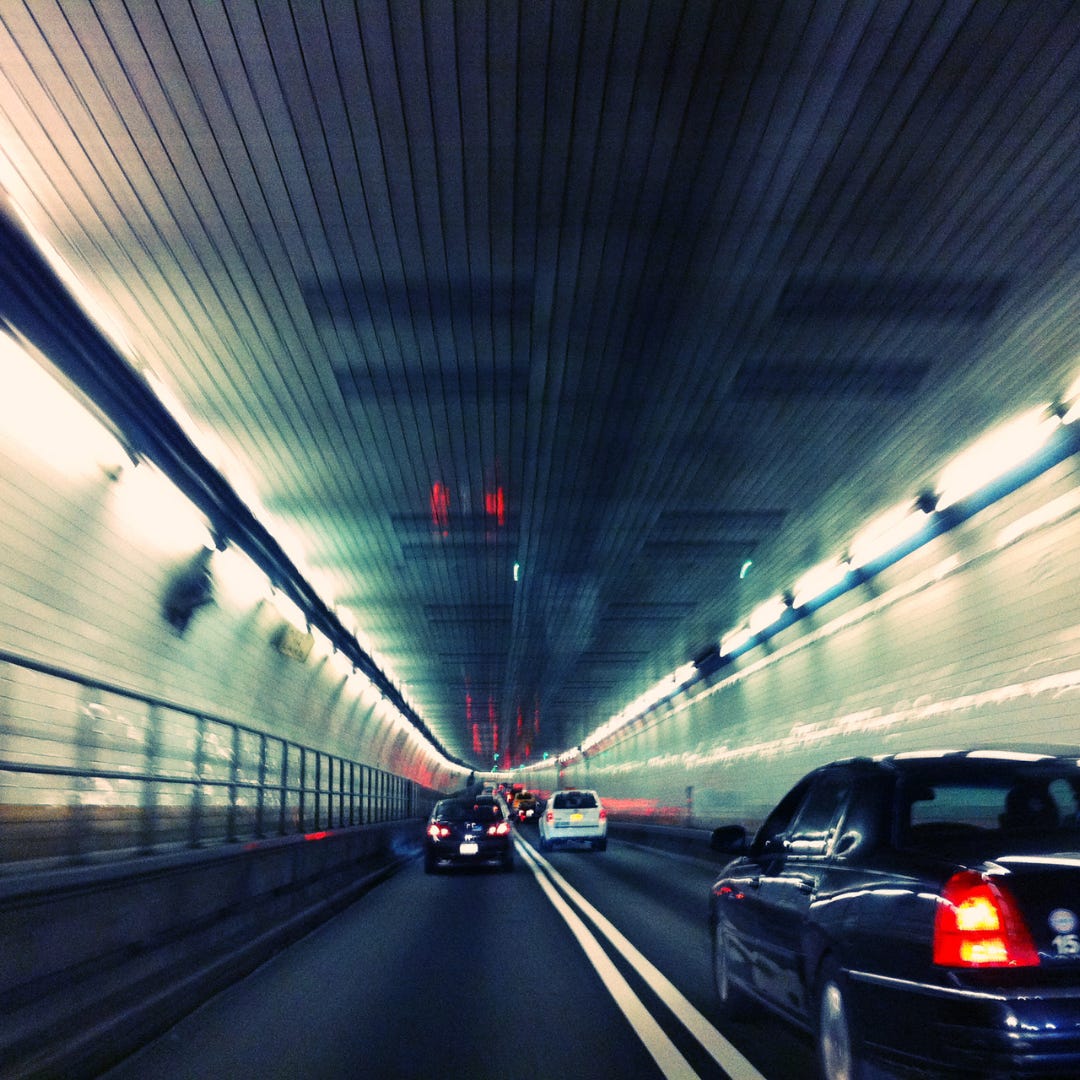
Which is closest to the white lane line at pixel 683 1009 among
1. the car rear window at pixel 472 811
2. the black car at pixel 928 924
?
the black car at pixel 928 924

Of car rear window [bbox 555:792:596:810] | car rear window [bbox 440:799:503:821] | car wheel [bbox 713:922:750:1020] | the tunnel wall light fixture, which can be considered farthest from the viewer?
car rear window [bbox 555:792:596:810]

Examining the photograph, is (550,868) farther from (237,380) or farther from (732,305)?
(732,305)

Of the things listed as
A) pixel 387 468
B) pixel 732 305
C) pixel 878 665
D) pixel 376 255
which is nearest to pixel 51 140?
pixel 376 255

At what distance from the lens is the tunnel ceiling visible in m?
8.24

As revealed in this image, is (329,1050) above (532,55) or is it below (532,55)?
below

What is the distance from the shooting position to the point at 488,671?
142 ft

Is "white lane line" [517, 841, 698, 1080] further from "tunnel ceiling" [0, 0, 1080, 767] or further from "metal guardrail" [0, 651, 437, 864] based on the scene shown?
"tunnel ceiling" [0, 0, 1080, 767]

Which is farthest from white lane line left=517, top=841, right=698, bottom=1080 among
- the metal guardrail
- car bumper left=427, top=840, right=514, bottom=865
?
car bumper left=427, top=840, right=514, bottom=865

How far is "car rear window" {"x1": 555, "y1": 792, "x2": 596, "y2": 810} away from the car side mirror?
2944cm

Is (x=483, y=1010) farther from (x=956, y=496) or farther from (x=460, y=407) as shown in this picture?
(x=956, y=496)

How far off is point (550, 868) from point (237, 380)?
604 inches

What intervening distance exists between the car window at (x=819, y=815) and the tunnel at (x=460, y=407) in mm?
1115

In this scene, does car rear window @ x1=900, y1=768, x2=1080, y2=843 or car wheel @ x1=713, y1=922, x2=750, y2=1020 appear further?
car wheel @ x1=713, y1=922, x2=750, y2=1020

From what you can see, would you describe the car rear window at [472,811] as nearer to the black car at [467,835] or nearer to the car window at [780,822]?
the black car at [467,835]
